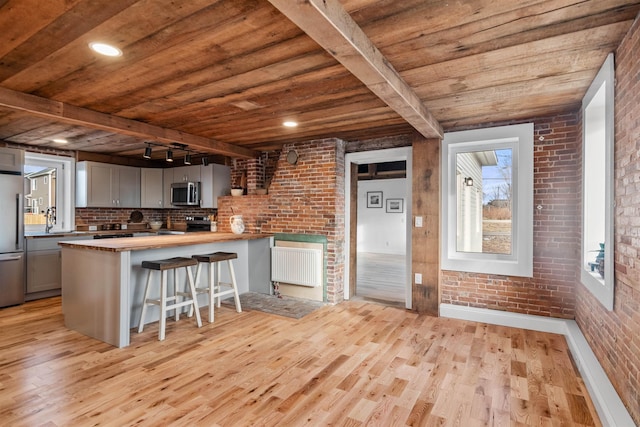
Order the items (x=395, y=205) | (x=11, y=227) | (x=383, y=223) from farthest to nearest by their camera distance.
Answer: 1. (x=383, y=223)
2. (x=395, y=205)
3. (x=11, y=227)

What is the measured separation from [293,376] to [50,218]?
5377 millimetres

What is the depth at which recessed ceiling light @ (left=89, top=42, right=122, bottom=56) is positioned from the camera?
2.09m

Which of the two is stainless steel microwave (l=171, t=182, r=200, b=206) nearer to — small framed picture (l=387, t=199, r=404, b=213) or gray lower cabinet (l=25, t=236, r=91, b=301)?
gray lower cabinet (l=25, t=236, r=91, b=301)

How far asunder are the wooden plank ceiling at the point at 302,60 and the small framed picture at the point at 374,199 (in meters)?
6.42

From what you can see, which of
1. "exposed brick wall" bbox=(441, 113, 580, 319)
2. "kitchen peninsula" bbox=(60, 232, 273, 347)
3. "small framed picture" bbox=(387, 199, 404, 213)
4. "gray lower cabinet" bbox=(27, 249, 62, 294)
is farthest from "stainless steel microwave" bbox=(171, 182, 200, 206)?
"small framed picture" bbox=(387, 199, 404, 213)

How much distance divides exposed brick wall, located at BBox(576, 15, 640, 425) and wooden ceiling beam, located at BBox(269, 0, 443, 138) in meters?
1.31

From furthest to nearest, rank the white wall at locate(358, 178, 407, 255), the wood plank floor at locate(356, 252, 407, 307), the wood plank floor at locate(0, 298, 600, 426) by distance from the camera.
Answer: the white wall at locate(358, 178, 407, 255) < the wood plank floor at locate(356, 252, 407, 307) < the wood plank floor at locate(0, 298, 600, 426)

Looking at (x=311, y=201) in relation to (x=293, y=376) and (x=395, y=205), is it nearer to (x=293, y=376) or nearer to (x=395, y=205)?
(x=293, y=376)

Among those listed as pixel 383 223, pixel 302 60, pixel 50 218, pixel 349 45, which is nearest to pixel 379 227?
pixel 383 223

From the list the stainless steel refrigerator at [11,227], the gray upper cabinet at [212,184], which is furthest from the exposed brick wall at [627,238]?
the stainless steel refrigerator at [11,227]

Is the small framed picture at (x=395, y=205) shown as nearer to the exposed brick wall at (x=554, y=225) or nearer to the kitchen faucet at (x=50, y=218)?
the exposed brick wall at (x=554, y=225)

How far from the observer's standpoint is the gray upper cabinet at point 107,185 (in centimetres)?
577

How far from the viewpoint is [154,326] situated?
12.3ft

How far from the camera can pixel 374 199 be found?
33.8 feet
